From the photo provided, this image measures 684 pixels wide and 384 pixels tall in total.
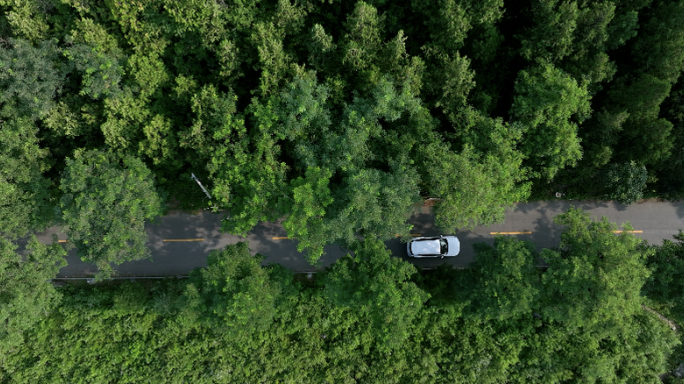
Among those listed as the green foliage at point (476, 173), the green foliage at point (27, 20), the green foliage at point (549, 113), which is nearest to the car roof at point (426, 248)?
the green foliage at point (476, 173)

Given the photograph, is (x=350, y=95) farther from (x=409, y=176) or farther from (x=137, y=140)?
(x=137, y=140)

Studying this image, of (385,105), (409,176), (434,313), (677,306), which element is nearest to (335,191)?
(409,176)

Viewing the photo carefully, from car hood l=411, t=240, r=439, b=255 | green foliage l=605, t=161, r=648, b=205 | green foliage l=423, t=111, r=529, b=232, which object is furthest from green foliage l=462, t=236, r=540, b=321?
green foliage l=605, t=161, r=648, b=205

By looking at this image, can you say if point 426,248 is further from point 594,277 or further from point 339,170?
point 594,277

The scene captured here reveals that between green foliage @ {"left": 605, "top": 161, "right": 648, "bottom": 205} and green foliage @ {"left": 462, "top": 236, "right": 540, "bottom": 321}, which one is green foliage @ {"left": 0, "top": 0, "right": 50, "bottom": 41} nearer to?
green foliage @ {"left": 462, "top": 236, "right": 540, "bottom": 321}

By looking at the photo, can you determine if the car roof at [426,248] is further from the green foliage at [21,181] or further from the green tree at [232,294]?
the green foliage at [21,181]

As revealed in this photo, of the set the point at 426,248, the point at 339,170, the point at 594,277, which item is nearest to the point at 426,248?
the point at 426,248
